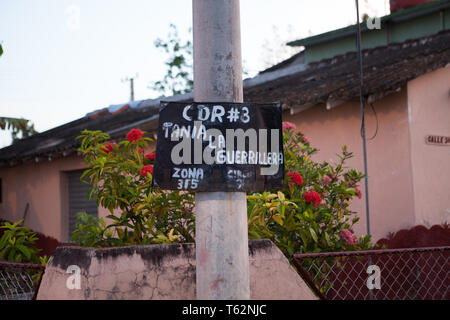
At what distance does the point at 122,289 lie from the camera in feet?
11.3

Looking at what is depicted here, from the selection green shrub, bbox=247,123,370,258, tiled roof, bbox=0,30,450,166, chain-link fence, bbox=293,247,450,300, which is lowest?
chain-link fence, bbox=293,247,450,300

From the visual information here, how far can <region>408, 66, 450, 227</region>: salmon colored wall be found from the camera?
328 inches

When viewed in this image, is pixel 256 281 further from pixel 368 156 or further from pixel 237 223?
pixel 368 156

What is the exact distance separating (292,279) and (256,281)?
258mm

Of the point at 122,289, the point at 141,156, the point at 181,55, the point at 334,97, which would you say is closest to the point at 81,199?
the point at 334,97

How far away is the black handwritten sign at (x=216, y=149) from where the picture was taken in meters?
3.08

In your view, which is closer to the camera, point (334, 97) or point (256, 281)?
point (256, 281)

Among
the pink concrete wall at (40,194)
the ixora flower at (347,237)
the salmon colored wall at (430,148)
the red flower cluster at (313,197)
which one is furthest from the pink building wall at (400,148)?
the pink concrete wall at (40,194)

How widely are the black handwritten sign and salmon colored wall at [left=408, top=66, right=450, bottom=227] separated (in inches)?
220

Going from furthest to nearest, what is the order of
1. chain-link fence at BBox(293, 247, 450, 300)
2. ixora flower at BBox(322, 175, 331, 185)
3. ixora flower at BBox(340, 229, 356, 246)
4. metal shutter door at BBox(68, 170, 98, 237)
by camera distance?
metal shutter door at BBox(68, 170, 98, 237), ixora flower at BBox(322, 175, 331, 185), ixora flower at BBox(340, 229, 356, 246), chain-link fence at BBox(293, 247, 450, 300)

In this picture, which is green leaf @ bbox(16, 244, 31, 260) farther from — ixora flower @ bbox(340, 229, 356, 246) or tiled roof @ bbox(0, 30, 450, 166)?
tiled roof @ bbox(0, 30, 450, 166)

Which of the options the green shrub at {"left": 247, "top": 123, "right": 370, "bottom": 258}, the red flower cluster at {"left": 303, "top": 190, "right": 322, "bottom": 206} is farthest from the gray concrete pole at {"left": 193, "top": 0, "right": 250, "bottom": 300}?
the red flower cluster at {"left": 303, "top": 190, "right": 322, "bottom": 206}

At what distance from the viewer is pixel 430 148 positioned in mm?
8602

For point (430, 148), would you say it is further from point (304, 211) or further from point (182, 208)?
point (182, 208)
